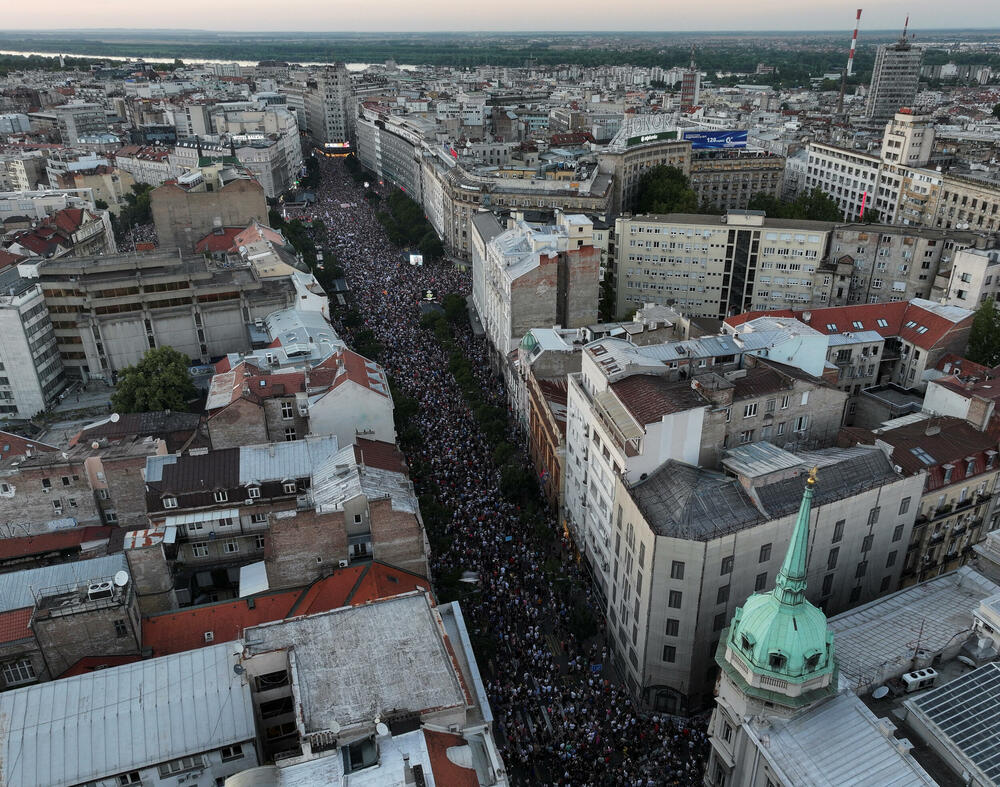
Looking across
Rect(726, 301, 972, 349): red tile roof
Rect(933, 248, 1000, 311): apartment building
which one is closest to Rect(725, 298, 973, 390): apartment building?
Rect(726, 301, 972, 349): red tile roof

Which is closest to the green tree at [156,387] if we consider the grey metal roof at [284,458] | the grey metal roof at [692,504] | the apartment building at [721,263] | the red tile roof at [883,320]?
the grey metal roof at [284,458]

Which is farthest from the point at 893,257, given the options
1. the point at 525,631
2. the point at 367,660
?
the point at 367,660

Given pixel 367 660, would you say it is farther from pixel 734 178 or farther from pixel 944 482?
pixel 734 178

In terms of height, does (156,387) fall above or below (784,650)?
below

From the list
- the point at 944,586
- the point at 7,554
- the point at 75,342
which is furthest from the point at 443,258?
the point at 944,586

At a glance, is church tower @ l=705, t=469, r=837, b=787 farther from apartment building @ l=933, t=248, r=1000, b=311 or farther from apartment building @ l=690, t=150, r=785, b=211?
apartment building @ l=690, t=150, r=785, b=211

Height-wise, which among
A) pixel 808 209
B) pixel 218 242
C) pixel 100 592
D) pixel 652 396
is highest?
pixel 652 396
